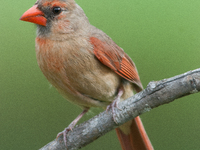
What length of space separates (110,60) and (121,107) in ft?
1.72

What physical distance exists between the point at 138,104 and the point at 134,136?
100 centimetres

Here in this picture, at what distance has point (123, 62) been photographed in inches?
111

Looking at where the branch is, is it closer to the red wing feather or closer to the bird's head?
the red wing feather

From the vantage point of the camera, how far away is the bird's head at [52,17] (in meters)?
2.40

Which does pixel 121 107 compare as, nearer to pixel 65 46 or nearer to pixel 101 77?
pixel 101 77

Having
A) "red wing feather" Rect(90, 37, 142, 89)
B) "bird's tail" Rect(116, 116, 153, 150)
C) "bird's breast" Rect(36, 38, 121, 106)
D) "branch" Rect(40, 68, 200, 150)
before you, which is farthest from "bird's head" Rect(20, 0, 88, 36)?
"bird's tail" Rect(116, 116, 153, 150)

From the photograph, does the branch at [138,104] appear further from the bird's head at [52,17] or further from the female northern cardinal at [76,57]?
the bird's head at [52,17]

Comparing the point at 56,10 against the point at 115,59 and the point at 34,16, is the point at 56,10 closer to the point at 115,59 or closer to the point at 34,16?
the point at 34,16

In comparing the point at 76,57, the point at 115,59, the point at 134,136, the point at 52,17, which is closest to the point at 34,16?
the point at 52,17

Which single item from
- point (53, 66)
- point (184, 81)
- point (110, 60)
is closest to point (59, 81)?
point (53, 66)

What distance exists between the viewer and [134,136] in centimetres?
308

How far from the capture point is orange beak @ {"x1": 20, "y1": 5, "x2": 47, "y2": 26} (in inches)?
93.9

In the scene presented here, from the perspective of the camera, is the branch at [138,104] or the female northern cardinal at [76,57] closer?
the branch at [138,104]

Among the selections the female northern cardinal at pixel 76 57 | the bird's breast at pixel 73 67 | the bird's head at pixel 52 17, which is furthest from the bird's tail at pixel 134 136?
the bird's head at pixel 52 17
